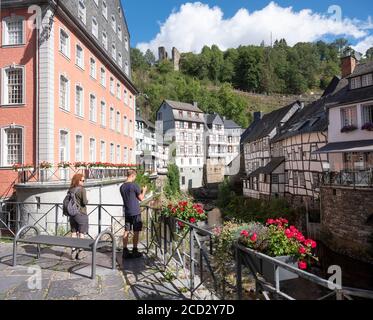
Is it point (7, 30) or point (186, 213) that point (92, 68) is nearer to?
point (7, 30)

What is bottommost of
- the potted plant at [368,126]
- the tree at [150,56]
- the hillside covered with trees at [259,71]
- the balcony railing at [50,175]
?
the balcony railing at [50,175]

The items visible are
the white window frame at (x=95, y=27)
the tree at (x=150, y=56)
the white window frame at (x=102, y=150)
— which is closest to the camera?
the white window frame at (x=95, y=27)

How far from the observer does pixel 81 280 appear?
5234mm

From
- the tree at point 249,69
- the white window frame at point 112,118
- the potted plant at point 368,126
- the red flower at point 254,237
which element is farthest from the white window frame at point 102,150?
the tree at point 249,69

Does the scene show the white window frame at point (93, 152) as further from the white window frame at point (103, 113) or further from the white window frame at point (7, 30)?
the white window frame at point (7, 30)

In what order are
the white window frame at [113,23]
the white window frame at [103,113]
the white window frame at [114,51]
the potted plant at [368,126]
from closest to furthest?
the potted plant at [368,126]
the white window frame at [103,113]
the white window frame at [114,51]
the white window frame at [113,23]

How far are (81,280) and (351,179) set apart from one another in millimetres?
17233

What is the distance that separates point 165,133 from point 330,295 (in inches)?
2046

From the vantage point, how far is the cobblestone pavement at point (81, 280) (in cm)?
459

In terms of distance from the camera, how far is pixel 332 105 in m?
22.1

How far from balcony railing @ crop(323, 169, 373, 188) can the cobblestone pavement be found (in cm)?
1470

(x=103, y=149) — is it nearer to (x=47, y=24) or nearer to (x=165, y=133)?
(x=47, y=24)

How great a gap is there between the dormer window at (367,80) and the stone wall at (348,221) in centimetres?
758
